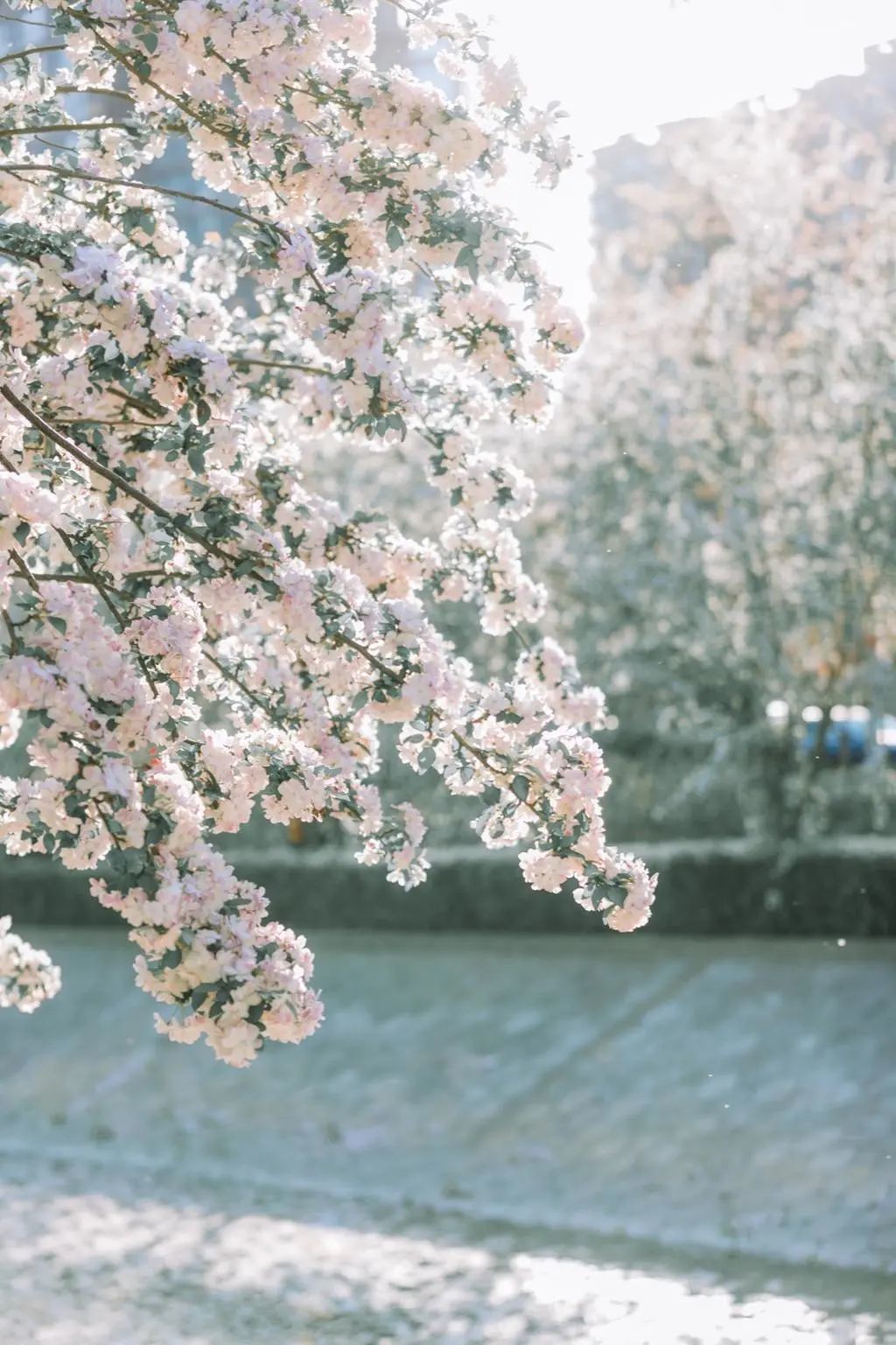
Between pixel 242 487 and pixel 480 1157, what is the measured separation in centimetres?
589

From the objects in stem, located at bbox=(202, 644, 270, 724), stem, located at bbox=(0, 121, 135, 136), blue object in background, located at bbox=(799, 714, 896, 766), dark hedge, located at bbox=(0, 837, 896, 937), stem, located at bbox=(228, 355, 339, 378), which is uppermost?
stem, located at bbox=(0, 121, 135, 136)

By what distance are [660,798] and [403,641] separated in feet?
38.0

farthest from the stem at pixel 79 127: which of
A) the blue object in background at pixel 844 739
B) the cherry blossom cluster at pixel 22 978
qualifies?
the blue object in background at pixel 844 739

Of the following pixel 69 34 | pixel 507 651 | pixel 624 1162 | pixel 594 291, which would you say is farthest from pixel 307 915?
pixel 69 34

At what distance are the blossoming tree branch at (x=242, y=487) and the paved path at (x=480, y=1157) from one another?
11.7 ft

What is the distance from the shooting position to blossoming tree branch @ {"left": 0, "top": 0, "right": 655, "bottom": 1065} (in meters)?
3.40

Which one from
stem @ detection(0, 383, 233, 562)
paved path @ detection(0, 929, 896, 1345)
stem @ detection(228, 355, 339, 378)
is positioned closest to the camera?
A: stem @ detection(0, 383, 233, 562)

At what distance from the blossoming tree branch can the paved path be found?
3581 mm

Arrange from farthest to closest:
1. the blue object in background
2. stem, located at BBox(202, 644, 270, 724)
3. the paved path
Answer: the blue object in background, the paved path, stem, located at BBox(202, 644, 270, 724)

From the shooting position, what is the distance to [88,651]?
3.41m

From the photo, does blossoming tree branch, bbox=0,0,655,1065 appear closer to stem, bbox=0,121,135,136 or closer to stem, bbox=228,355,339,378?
stem, bbox=0,121,135,136

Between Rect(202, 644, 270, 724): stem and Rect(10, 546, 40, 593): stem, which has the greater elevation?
Rect(10, 546, 40, 593): stem

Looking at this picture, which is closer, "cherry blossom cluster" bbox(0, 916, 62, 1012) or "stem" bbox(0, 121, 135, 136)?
"stem" bbox(0, 121, 135, 136)

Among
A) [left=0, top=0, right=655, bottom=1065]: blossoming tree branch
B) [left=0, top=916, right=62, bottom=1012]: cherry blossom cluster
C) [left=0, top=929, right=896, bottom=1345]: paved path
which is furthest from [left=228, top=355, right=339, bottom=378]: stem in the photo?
[left=0, top=929, right=896, bottom=1345]: paved path
